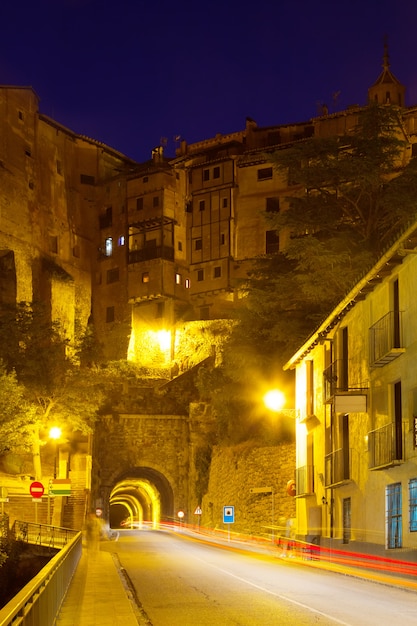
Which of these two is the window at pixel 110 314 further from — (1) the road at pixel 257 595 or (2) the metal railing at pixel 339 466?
(1) the road at pixel 257 595

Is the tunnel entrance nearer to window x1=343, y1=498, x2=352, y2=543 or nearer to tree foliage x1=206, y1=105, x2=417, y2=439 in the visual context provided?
tree foliage x1=206, y1=105, x2=417, y2=439

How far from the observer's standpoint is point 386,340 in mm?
23156

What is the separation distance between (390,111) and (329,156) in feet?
10.3

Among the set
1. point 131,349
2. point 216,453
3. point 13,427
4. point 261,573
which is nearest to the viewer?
point 261,573

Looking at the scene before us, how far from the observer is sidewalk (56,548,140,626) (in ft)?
38.7

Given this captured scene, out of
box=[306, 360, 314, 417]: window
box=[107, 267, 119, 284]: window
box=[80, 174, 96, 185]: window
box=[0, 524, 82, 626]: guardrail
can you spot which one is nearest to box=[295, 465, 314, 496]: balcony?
box=[306, 360, 314, 417]: window

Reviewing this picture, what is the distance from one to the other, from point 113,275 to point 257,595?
68.2m

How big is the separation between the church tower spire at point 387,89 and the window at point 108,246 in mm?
26644

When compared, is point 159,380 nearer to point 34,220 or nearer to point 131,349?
point 131,349

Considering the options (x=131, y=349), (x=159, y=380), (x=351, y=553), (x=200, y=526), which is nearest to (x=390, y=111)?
(x=351, y=553)

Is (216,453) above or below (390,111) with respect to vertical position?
below

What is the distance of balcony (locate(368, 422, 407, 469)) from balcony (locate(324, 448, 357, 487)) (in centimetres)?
280

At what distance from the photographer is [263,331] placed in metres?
40.9

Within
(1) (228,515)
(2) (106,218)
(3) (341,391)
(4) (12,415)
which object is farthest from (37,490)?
(2) (106,218)
